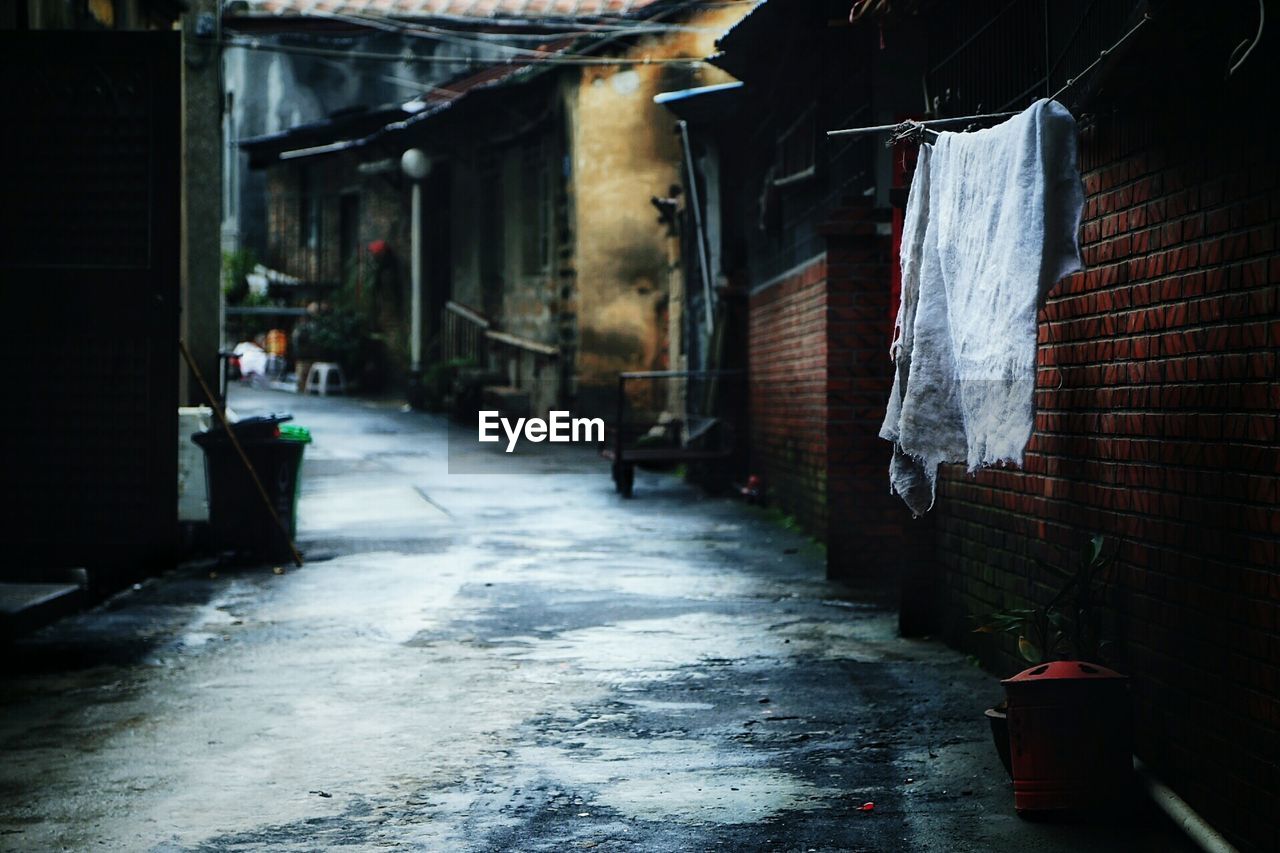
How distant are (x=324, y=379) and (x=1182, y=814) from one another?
88.4 ft

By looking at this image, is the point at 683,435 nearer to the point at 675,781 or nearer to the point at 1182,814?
the point at 675,781

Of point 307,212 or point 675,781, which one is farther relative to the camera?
point 307,212

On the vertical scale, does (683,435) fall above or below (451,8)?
below

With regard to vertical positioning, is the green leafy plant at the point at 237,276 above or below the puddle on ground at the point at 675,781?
above

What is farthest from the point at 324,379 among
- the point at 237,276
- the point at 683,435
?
the point at 683,435

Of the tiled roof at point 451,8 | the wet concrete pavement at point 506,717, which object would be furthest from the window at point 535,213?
the wet concrete pavement at point 506,717

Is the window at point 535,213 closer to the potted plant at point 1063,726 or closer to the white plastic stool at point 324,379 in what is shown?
the white plastic stool at point 324,379

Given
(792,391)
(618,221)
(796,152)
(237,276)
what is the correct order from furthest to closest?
(237,276), (618,221), (792,391), (796,152)

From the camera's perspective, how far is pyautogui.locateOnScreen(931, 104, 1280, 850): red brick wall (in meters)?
4.03

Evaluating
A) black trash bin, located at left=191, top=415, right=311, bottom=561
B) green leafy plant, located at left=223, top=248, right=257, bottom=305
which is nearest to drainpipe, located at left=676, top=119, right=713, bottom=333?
black trash bin, located at left=191, top=415, right=311, bottom=561

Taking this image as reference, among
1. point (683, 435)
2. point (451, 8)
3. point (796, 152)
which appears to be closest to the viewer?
point (796, 152)

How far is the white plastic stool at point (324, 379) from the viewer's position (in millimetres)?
30172

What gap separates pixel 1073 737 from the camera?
4.67m

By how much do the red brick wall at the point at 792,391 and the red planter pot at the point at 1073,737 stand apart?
6.56m
